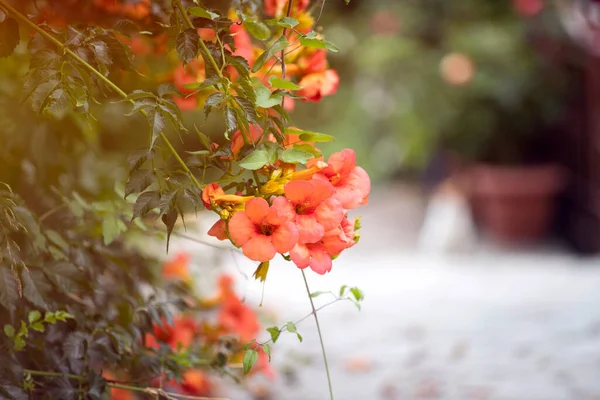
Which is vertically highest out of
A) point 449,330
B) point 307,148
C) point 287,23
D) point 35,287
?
point 449,330

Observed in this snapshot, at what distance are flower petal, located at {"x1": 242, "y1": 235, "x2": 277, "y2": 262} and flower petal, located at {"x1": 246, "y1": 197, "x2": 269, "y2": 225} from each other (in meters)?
0.03

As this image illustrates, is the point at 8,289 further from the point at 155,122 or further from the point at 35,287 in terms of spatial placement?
the point at 155,122

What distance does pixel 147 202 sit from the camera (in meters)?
1.00

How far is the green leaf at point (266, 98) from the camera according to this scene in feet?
3.23

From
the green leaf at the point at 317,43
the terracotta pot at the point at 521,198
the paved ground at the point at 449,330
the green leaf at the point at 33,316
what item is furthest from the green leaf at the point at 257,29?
the terracotta pot at the point at 521,198

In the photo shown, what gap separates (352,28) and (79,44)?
596 cm

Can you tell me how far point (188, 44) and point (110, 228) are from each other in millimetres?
469

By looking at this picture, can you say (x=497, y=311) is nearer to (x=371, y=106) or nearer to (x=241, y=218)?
(x=241, y=218)

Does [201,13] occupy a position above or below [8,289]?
above

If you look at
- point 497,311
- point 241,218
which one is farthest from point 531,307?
point 241,218

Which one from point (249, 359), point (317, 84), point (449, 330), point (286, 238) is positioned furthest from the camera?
point (449, 330)

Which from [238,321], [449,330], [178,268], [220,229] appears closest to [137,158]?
[220,229]

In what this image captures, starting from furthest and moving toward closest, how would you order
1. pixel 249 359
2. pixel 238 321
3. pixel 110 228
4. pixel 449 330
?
pixel 449 330, pixel 238 321, pixel 110 228, pixel 249 359

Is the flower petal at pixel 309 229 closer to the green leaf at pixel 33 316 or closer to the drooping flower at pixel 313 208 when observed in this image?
the drooping flower at pixel 313 208
